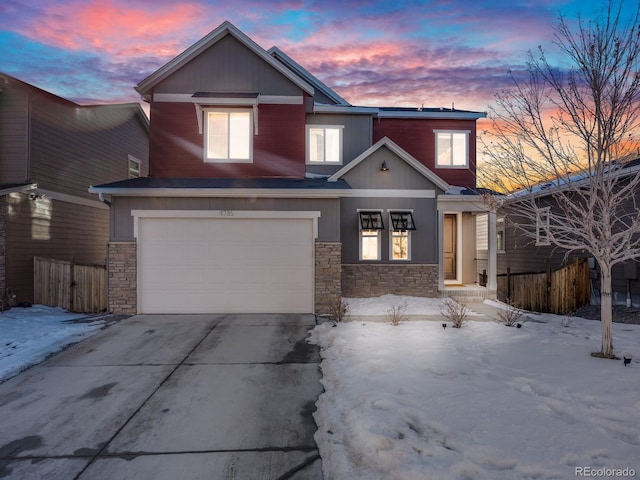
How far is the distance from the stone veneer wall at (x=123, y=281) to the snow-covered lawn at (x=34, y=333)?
87 cm

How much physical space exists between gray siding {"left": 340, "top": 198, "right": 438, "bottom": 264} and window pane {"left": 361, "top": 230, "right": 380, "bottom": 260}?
230 millimetres

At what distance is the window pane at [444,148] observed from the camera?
49.7ft

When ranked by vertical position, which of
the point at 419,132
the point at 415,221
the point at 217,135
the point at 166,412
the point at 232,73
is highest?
the point at 232,73

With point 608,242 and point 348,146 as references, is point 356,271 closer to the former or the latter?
point 348,146

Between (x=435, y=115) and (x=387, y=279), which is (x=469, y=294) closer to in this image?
(x=387, y=279)

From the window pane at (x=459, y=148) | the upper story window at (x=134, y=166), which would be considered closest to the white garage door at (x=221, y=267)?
the window pane at (x=459, y=148)

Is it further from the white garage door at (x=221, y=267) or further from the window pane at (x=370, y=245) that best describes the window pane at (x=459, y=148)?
the white garage door at (x=221, y=267)

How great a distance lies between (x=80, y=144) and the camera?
14.3 m

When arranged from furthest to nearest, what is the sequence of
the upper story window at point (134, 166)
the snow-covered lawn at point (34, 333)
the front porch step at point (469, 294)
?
the upper story window at point (134, 166)
the front porch step at point (469, 294)
the snow-covered lawn at point (34, 333)

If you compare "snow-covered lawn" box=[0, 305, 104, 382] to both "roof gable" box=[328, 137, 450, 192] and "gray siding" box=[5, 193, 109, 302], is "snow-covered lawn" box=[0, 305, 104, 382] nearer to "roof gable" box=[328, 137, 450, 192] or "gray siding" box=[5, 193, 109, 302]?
"gray siding" box=[5, 193, 109, 302]

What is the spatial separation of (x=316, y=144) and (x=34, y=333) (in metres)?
10.9

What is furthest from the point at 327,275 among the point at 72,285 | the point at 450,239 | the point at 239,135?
the point at 72,285

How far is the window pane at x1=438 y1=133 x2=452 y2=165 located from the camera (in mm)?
15141

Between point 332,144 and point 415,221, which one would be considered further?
point 332,144
